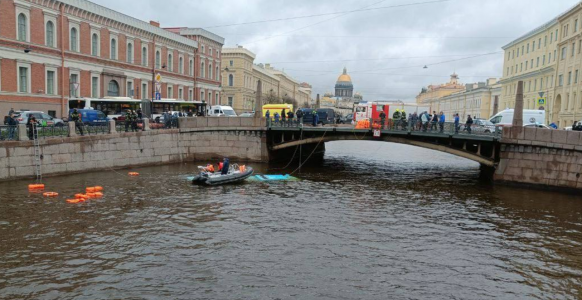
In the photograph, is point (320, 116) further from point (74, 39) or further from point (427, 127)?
point (74, 39)

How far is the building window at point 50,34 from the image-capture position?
131 feet

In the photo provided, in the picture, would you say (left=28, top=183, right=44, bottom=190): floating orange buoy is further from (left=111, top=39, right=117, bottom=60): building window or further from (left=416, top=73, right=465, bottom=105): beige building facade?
(left=416, top=73, right=465, bottom=105): beige building facade

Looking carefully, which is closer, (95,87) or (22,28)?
(22,28)

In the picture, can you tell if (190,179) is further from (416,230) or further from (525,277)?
(525,277)

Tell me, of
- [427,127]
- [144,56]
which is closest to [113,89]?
[144,56]

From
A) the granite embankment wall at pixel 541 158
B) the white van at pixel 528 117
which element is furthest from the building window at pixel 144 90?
the granite embankment wall at pixel 541 158

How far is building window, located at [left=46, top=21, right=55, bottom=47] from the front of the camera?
39841 millimetres

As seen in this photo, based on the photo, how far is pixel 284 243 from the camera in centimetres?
1519

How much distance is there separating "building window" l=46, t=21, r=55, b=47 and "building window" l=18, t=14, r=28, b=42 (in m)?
2.17

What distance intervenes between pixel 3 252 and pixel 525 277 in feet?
48.7

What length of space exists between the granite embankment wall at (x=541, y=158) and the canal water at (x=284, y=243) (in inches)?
41.6

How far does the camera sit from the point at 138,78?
5366 cm

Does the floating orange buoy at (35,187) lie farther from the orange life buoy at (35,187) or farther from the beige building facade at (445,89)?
the beige building facade at (445,89)

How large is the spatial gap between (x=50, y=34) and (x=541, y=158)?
128 feet
